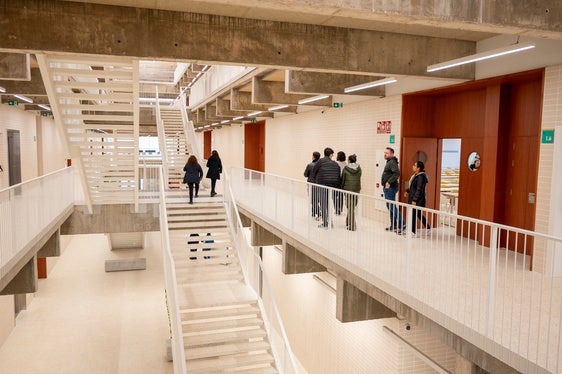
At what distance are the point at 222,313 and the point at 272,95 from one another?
238 inches

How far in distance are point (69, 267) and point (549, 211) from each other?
77.6 ft

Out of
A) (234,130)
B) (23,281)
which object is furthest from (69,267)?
(23,281)

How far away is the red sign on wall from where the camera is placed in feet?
37.0

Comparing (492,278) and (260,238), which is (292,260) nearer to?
(260,238)

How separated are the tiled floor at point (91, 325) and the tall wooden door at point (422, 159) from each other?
9498 mm

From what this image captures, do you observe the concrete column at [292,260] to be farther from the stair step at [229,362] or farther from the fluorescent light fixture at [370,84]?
the fluorescent light fixture at [370,84]

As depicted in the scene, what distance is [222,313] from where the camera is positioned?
10945 mm

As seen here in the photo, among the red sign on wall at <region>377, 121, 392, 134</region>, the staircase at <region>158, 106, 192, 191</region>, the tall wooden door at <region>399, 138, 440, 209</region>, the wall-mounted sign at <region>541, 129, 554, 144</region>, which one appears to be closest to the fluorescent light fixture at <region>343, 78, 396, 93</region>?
the red sign on wall at <region>377, 121, 392, 134</region>

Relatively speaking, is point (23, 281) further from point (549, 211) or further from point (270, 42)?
point (549, 211)

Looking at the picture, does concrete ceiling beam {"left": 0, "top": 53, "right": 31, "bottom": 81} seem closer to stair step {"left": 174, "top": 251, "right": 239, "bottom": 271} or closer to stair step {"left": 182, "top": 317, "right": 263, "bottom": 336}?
stair step {"left": 174, "top": 251, "right": 239, "bottom": 271}

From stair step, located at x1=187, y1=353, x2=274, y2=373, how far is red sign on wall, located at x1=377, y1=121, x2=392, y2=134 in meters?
6.01

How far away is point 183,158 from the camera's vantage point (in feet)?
66.4

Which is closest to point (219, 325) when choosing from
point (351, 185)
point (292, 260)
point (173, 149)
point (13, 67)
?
point (292, 260)

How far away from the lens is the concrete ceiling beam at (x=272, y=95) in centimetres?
1262
